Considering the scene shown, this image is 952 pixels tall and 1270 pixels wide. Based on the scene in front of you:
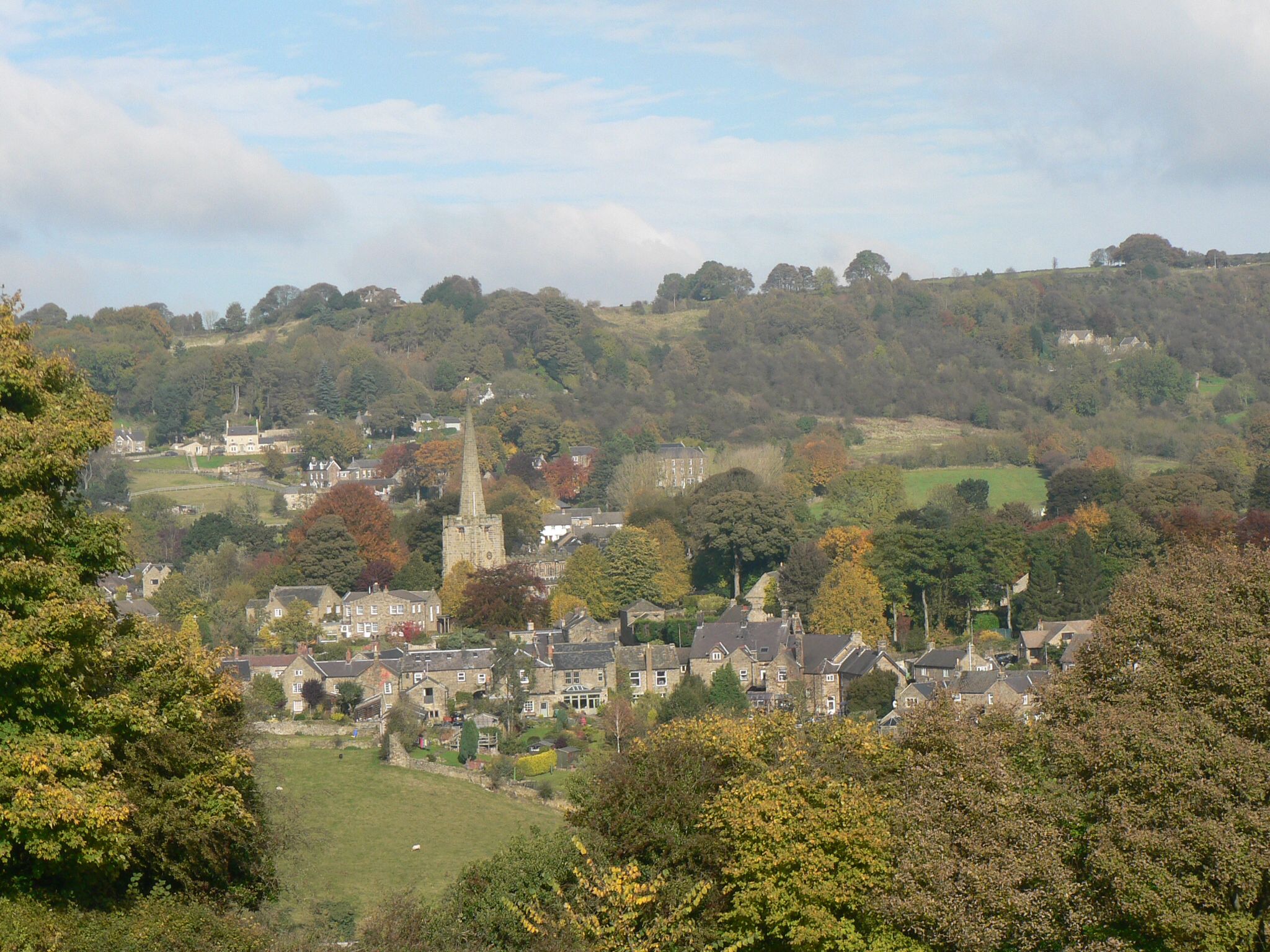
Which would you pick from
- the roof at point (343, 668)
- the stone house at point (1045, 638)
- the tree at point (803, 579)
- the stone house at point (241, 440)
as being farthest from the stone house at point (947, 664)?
the stone house at point (241, 440)

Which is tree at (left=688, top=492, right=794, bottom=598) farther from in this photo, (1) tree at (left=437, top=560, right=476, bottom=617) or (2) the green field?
(2) the green field

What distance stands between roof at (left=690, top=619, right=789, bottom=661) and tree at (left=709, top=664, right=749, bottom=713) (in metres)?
3.69

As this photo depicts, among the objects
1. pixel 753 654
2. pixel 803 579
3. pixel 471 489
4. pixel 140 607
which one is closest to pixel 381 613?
pixel 140 607

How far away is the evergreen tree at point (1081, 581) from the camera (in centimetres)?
5584

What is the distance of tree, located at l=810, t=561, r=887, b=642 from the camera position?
55500 millimetres

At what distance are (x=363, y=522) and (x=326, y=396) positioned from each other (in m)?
57.1

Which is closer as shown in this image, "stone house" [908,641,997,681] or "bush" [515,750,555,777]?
"bush" [515,750,555,777]

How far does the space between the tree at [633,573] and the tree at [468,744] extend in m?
21.2

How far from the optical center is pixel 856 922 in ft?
60.5

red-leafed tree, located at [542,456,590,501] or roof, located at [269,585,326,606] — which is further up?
red-leafed tree, located at [542,456,590,501]

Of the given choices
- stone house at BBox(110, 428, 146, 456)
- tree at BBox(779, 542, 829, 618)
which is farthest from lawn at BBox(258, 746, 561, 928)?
stone house at BBox(110, 428, 146, 456)

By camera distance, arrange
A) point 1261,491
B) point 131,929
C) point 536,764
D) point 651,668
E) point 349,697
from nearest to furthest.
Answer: point 131,929
point 536,764
point 349,697
point 651,668
point 1261,491

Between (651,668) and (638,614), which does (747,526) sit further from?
(651,668)

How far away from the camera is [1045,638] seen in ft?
173
